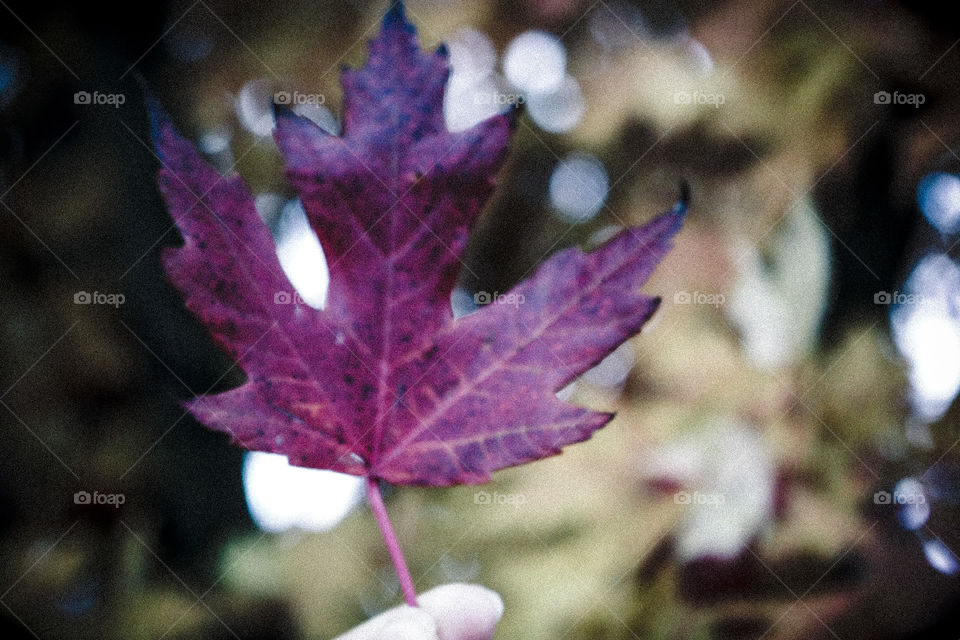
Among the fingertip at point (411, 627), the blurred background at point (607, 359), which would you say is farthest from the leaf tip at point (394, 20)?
the fingertip at point (411, 627)

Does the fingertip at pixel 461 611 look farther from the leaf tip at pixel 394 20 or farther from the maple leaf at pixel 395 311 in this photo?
the leaf tip at pixel 394 20

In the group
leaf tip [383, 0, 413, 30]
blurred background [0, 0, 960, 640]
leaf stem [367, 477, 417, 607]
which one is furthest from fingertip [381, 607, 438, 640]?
leaf tip [383, 0, 413, 30]

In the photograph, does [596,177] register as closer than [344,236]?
No

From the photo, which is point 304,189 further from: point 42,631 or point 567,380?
point 42,631

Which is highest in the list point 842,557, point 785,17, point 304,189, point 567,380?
point 785,17

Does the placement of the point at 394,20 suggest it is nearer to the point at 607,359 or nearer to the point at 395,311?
the point at 395,311

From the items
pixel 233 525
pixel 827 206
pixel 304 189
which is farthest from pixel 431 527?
pixel 827 206

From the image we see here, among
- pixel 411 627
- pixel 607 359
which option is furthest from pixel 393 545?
pixel 607 359
